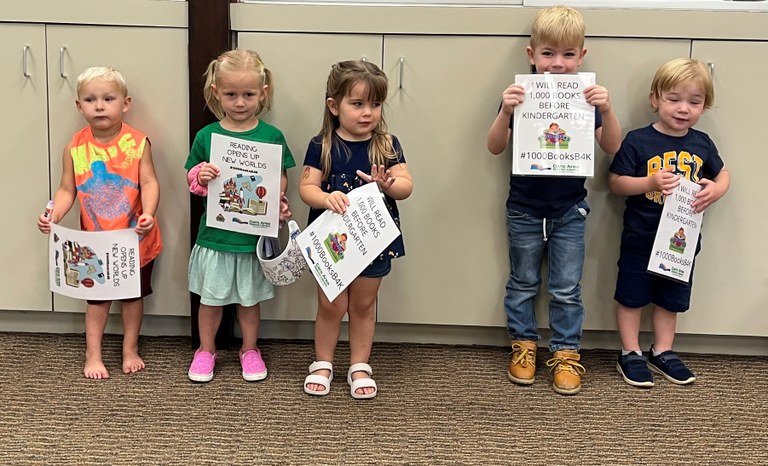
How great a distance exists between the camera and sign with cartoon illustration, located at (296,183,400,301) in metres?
2.14

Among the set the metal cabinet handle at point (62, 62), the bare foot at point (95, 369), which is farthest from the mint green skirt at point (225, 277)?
the metal cabinet handle at point (62, 62)

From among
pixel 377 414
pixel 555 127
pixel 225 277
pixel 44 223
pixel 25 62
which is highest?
pixel 25 62

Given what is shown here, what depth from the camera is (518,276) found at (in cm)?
249

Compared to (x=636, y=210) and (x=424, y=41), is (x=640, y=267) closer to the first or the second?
(x=636, y=210)

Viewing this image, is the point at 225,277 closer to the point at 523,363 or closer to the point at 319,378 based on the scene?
the point at 319,378

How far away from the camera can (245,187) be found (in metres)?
2.30

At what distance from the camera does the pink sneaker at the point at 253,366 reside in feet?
7.77

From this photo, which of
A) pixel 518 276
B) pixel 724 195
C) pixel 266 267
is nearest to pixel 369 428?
pixel 266 267

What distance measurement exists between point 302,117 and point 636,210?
113 cm

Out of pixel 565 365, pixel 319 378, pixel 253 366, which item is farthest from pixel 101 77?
pixel 565 365

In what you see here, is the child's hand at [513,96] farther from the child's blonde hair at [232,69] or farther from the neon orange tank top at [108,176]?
the neon orange tank top at [108,176]

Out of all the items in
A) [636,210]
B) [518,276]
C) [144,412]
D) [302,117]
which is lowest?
[144,412]

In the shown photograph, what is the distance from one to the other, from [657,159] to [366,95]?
0.94 metres

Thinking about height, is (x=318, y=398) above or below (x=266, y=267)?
below
